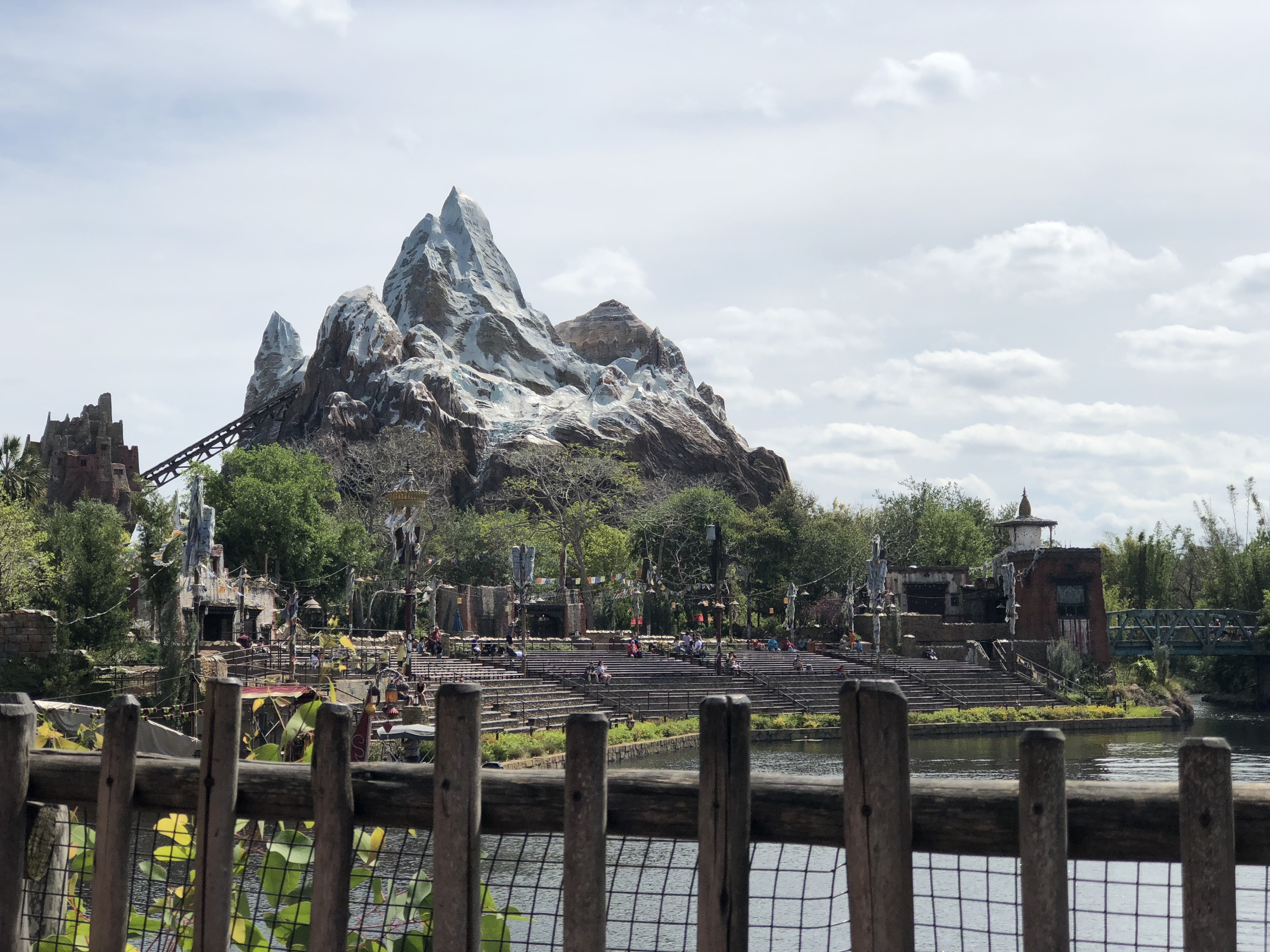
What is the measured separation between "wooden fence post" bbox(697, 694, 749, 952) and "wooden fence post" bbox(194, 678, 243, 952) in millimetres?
1321

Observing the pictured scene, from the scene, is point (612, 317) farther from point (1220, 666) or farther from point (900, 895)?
point (900, 895)

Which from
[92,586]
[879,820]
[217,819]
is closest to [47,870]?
[217,819]

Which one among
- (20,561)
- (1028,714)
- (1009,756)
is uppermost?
(20,561)

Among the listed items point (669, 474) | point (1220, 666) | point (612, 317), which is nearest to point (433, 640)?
point (1220, 666)

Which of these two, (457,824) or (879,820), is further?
(457,824)

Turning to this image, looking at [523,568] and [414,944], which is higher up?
[523,568]

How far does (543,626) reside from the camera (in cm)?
6394

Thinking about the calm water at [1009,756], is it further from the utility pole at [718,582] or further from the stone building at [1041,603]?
the stone building at [1041,603]

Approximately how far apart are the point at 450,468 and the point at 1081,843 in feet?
274

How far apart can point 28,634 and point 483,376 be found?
261 feet

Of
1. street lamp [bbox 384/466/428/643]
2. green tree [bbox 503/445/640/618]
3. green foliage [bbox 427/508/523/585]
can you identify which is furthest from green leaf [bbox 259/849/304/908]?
green foliage [bbox 427/508/523/585]

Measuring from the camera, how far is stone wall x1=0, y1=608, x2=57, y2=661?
2448 centimetres

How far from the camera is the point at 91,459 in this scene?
2746 inches

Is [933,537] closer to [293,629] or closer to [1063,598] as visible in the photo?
[1063,598]
